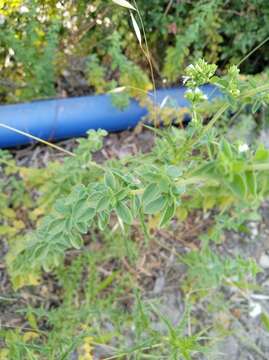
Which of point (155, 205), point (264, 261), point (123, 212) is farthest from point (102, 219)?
point (264, 261)

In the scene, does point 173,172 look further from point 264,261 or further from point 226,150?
point 264,261

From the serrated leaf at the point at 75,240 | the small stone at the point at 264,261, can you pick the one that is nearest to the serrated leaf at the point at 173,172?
the serrated leaf at the point at 75,240

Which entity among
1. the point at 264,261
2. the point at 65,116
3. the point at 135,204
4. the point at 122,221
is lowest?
the point at 264,261

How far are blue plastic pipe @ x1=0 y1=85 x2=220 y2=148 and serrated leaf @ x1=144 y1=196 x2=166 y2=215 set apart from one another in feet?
3.38

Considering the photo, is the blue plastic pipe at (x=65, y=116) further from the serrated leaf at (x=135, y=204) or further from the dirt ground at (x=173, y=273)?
the serrated leaf at (x=135, y=204)

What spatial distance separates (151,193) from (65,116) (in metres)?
1.09

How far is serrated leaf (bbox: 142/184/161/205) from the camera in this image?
0.96 metres

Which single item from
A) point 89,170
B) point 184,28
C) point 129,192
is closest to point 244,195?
point 129,192

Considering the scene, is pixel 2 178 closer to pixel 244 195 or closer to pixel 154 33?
pixel 154 33

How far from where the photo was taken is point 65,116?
198cm

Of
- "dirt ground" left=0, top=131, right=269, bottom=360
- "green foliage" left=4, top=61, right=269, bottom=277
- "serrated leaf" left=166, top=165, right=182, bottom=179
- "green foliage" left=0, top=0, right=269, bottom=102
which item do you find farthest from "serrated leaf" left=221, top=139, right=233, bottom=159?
"green foliage" left=0, top=0, right=269, bottom=102

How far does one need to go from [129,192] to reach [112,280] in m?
0.88

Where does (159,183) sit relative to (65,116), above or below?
below

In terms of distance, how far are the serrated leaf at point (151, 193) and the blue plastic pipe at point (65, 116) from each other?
1022mm
